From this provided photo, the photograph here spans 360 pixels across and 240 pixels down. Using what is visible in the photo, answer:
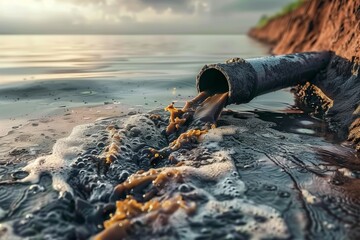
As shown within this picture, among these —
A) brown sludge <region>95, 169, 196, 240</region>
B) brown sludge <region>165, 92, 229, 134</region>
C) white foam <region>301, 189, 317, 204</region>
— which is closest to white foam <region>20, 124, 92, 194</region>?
brown sludge <region>95, 169, 196, 240</region>

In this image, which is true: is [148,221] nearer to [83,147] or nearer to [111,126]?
[83,147]

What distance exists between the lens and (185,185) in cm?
312

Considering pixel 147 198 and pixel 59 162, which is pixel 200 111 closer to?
pixel 59 162

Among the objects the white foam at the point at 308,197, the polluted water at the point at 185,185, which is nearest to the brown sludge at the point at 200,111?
the polluted water at the point at 185,185

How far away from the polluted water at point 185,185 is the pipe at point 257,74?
2.61ft

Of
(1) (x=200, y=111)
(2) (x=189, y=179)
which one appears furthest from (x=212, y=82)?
(2) (x=189, y=179)

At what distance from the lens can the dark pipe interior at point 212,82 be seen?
598cm

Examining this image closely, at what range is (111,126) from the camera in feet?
16.6

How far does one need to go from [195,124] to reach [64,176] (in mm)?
2110

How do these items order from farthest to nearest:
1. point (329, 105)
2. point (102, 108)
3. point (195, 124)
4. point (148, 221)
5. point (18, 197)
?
point (102, 108), point (329, 105), point (195, 124), point (18, 197), point (148, 221)

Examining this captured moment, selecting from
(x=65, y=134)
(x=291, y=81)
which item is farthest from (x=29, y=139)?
(x=291, y=81)

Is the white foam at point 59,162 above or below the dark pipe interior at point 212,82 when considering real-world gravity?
below

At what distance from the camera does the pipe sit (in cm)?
541

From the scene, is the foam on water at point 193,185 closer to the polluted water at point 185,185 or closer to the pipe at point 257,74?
the polluted water at point 185,185
